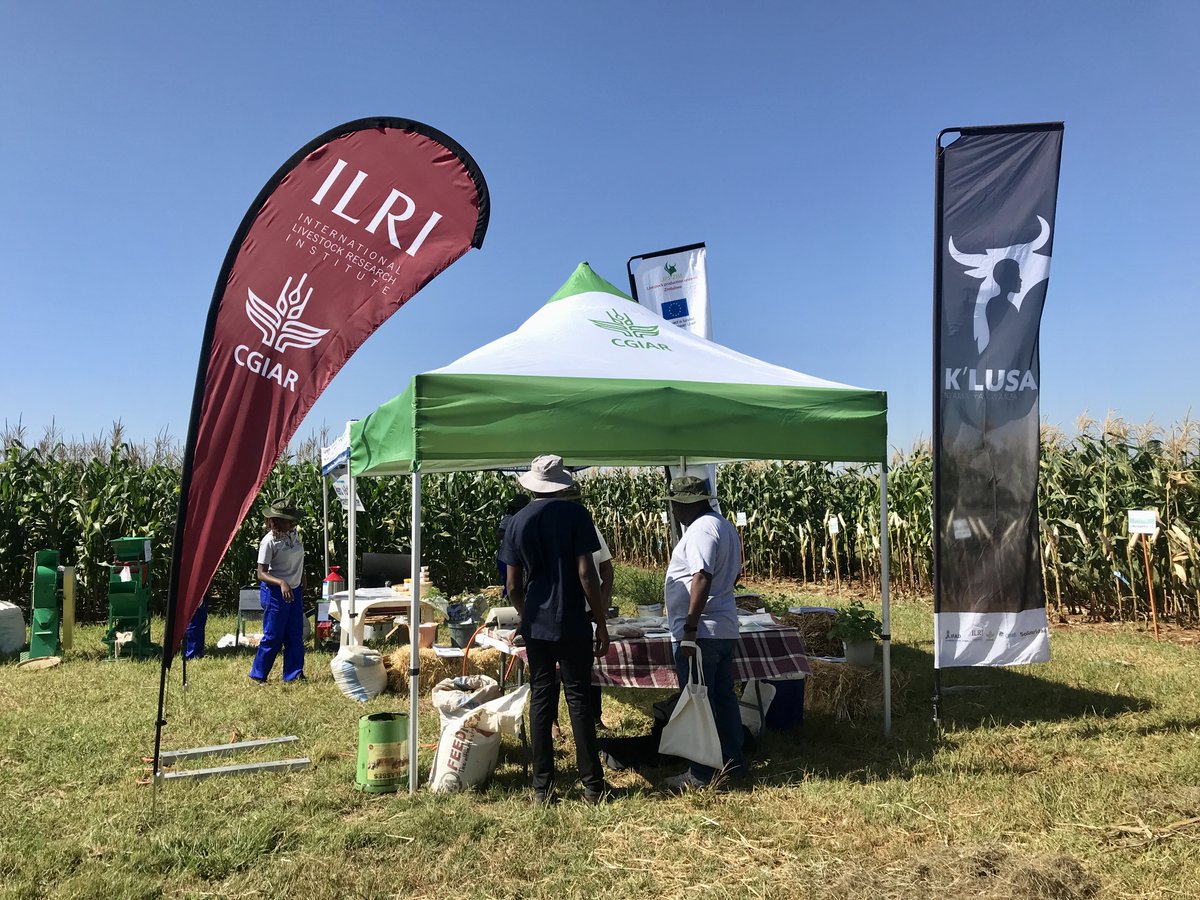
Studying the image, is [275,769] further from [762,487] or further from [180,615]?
[762,487]

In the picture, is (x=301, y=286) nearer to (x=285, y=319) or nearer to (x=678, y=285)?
(x=285, y=319)

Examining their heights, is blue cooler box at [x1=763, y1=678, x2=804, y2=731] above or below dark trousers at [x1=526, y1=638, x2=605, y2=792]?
below

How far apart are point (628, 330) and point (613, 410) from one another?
1640 mm

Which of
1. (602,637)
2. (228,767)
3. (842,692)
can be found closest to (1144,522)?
(842,692)

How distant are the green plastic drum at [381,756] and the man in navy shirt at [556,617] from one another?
2.85 ft

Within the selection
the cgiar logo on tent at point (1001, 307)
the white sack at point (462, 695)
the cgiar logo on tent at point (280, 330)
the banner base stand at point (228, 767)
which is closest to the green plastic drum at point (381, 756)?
the white sack at point (462, 695)

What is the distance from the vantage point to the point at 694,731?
4.78 metres

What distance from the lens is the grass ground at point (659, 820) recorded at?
371 centimetres

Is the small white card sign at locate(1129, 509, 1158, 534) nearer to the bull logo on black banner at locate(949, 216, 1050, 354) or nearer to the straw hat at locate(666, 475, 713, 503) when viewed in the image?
the bull logo on black banner at locate(949, 216, 1050, 354)

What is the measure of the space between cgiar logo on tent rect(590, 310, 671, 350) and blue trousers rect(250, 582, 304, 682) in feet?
12.6

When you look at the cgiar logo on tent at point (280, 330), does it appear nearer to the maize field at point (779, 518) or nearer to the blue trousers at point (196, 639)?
the blue trousers at point (196, 639)

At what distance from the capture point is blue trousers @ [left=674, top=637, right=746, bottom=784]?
16.3ft

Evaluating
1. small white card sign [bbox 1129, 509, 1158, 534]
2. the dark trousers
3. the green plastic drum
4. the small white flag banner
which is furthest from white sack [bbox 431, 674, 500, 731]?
small white card sign [bbox 1129, 509, 1158, 534]

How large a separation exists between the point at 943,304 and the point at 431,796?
494cm
